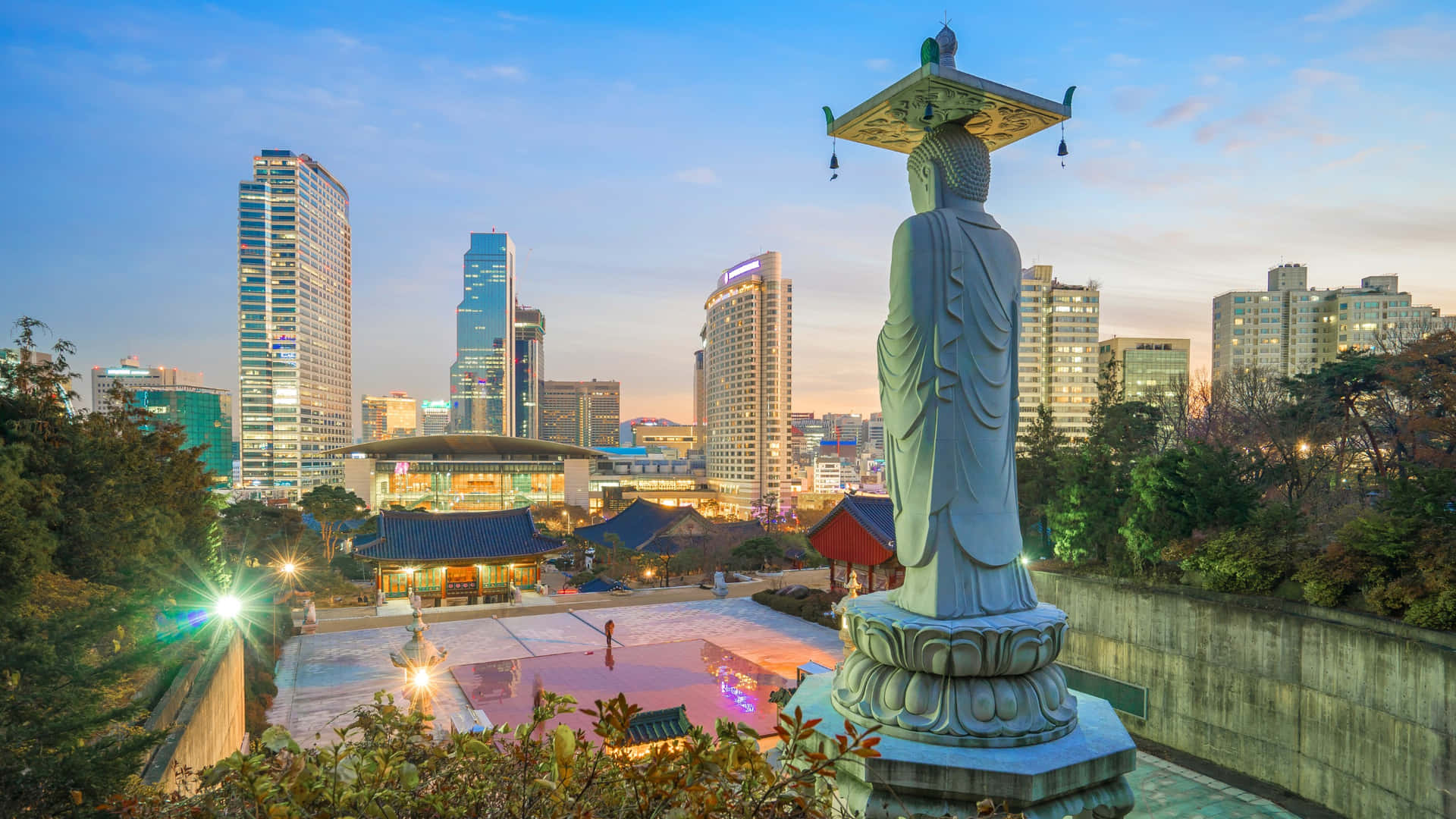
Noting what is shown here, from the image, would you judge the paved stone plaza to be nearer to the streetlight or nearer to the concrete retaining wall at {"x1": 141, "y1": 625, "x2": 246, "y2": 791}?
the concrete retaining wall at {"x1": 141, "y1": 625, "x2": 246, "y2": 791}

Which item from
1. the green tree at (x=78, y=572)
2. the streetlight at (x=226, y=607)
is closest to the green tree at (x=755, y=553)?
the green tree at (x=78, y=572)

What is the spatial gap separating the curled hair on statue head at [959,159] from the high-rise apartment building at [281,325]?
277 ft

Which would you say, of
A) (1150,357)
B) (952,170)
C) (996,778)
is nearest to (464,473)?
(952,170)

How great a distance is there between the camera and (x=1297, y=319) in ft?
185

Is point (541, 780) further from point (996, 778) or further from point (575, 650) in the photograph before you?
point (575, 650)

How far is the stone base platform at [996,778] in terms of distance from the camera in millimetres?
5652

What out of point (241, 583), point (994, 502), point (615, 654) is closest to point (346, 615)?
point (241, 583)

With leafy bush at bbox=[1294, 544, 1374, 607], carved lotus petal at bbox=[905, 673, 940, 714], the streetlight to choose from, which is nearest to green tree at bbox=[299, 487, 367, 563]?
the streetlight

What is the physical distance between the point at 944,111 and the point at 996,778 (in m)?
6.00

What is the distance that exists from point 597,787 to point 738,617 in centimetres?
1887

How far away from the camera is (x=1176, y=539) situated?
36.6 ft

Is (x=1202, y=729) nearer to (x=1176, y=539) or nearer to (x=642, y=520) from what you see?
(x=1176, y=539)

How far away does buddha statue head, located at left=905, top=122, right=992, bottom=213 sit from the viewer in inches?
291

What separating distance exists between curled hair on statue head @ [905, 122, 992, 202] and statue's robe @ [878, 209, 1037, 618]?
38 centimetres
